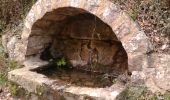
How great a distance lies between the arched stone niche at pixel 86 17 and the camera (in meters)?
4.93

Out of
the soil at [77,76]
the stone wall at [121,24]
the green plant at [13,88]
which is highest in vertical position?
the stone wall at [121,24]

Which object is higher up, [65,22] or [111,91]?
[65,22]

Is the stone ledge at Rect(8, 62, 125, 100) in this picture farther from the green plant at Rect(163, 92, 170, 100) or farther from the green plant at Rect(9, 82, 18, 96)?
the green plant at Rect(163, 92, 170, 100)

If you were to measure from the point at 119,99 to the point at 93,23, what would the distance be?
2.26m

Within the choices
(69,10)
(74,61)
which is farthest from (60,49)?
(69,10)

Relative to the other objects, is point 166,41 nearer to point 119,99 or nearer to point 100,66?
point 119,99

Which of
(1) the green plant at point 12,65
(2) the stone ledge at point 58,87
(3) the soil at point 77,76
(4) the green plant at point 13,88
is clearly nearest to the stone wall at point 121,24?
(2) the stone ledge at point 58,87

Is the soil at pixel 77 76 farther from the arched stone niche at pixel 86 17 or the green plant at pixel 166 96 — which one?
the green plant at pixel 166 96

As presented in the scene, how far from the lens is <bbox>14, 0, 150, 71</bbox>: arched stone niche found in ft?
16.2

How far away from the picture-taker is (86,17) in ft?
22.2

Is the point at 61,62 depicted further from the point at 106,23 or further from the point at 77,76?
the point at 106,23

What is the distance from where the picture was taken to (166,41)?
490 cm

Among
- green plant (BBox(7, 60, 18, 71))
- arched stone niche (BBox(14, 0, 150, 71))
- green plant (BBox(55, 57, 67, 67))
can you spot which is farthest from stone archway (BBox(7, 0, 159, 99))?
green plant (BBox(55, 57, 67, 67))

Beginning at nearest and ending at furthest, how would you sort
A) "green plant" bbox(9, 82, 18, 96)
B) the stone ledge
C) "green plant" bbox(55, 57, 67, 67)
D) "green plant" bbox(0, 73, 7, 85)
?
the stone ledge → "green plant" bbox(9, 82, 18, 96) → "green plant" bbox(0, 73, 7, 85) → "green plant" bbox(55, 57, 67, 67)
